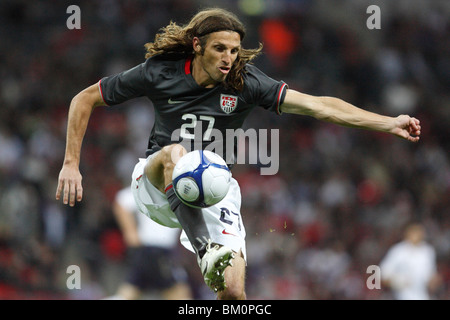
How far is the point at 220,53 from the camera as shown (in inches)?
190

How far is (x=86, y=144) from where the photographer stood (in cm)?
1067

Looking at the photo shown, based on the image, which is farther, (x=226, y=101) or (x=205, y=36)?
(x=226, y=101)

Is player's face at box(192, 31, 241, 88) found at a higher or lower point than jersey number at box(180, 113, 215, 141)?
higher

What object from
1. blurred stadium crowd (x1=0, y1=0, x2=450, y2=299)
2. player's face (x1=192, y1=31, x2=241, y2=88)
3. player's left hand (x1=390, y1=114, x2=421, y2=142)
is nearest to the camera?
player's left hand (x1=390, y1=114, x2=421, y2=142)

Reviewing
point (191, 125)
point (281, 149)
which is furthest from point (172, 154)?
point (281, 149)

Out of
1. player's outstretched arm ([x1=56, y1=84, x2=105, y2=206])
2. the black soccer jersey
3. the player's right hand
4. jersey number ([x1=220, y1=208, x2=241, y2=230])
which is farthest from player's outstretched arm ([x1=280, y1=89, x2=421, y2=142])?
the player's right hand

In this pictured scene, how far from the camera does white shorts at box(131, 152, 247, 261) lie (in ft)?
15.6

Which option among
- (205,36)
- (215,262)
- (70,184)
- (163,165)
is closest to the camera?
(215,262)

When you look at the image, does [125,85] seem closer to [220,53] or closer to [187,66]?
[187,66]

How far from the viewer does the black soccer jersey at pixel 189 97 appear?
497 cm

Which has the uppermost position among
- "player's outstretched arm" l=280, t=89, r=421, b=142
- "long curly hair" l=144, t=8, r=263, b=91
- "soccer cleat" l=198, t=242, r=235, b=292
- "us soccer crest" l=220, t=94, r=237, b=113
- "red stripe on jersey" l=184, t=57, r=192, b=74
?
"long curly hair" l=144, t=8, r=263, b=91

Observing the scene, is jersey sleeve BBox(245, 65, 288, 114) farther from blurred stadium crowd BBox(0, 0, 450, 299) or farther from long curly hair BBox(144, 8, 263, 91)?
blurred stadium crowd BBox(0, 0, 450, 299)

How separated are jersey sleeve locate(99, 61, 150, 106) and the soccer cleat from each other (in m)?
1.32

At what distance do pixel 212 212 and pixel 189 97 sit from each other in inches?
33.2
